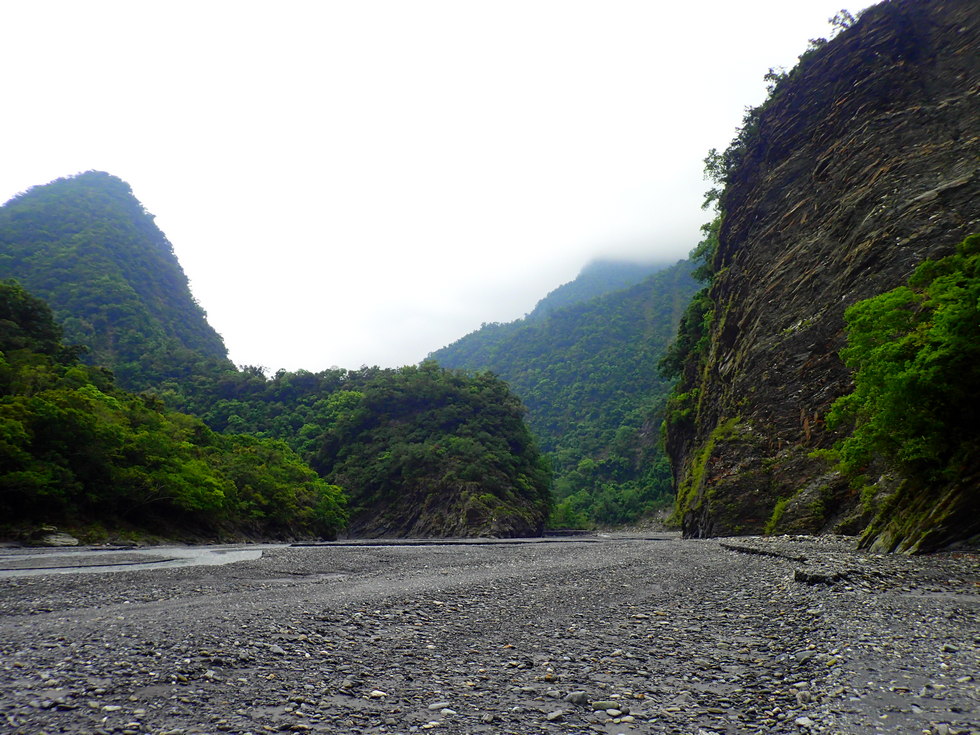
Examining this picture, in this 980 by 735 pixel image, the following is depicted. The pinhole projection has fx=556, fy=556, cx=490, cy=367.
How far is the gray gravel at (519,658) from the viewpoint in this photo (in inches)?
222

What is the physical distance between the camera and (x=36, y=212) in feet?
560

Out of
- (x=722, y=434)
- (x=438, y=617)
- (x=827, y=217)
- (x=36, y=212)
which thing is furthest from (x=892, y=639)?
(x=36, y=212)

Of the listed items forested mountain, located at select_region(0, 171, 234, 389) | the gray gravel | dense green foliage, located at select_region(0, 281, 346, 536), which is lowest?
the gray gravel

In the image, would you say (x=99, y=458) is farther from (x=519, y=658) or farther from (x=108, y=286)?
(x=108, y=286)

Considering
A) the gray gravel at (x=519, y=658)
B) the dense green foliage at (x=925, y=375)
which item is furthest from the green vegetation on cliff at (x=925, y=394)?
the gray gravel at (x=519, y=658)

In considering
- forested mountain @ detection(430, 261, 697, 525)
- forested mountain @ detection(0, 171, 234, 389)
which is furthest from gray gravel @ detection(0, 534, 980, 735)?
forested mountain @ detection(0, 171, 234, 389)

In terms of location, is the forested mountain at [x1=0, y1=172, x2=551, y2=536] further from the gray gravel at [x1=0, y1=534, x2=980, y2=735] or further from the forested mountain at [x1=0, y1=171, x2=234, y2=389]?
the gray gravel at [x1=0, y1=534, x2=980, y2=735]

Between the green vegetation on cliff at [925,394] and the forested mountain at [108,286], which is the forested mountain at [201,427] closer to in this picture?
the forested mountain at [108,286]

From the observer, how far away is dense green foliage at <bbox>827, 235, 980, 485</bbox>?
632 inches

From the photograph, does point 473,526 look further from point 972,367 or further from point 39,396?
point 972,367

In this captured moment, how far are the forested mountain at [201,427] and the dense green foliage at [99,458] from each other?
0.15 m

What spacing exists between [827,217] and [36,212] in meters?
212

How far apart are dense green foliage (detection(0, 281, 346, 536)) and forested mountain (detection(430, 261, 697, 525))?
6585 centimetres

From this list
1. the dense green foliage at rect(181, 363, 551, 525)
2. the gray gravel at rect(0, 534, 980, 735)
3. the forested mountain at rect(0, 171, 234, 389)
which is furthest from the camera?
the forested mountain at rect(0, 171, 234, 389)
